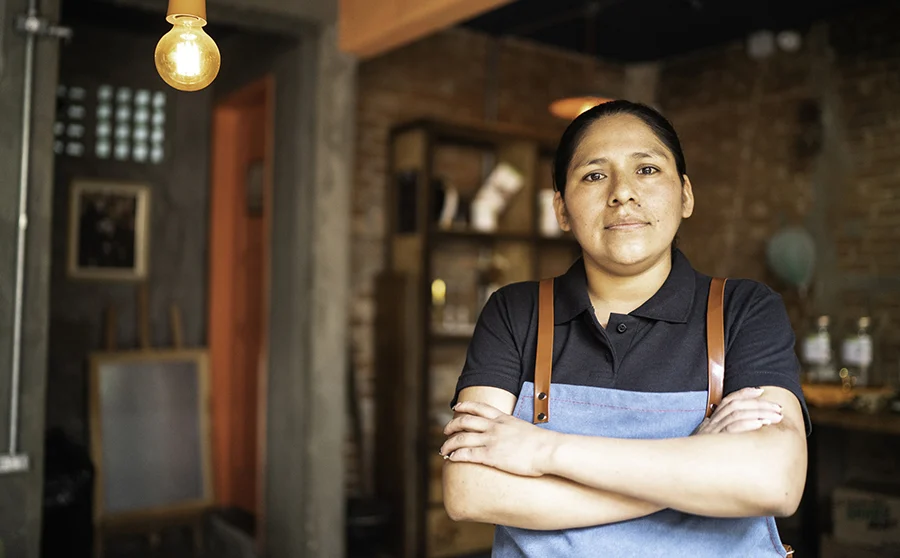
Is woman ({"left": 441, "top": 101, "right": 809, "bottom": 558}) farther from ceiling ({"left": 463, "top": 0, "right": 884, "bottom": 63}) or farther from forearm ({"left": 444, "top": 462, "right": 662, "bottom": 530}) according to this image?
ceiling ({"left": 463, "top": 0, "right": 884, "bottom": 63})

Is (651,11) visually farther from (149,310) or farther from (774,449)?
(774,449)

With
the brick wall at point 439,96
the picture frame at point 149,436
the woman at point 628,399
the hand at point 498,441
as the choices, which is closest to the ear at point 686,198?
the woman at point 628,399

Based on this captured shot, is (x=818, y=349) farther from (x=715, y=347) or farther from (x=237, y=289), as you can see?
(x=237, y=289)

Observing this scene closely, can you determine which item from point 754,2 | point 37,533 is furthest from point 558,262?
point 37,533

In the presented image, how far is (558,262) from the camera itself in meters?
5.62

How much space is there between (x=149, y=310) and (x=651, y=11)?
11.9ft

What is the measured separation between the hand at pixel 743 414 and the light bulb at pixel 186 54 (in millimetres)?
1127

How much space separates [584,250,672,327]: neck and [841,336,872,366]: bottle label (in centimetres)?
320

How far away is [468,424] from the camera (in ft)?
4.91

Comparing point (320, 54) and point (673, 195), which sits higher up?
point (320, 54)

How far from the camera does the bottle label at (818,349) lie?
4.38m

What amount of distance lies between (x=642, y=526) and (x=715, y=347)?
0.36 meters

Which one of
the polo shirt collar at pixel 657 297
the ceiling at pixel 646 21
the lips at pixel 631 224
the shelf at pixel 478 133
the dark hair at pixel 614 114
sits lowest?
the polo shirt collar at pixel 657 297

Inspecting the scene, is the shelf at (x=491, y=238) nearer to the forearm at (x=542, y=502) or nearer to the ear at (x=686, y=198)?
the ear at (x=686, y=198)
